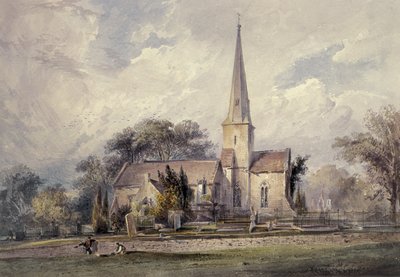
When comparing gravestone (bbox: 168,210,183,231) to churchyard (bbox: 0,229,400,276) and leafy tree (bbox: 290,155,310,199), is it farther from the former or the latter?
leafy tree (bbox: 290,155,310,199)

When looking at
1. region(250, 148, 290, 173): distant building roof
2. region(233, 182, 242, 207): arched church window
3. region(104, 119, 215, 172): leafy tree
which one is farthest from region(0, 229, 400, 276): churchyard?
region(104, 119, 215, 172): leafy tree

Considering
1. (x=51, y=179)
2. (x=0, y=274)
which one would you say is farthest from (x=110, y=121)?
(x=0, y=274)

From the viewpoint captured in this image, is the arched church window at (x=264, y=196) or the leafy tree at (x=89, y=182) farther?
the leafy tree at (x=89, y=182)

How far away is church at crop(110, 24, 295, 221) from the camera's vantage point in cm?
1155

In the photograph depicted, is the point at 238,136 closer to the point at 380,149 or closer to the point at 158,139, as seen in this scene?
the point at 158,139

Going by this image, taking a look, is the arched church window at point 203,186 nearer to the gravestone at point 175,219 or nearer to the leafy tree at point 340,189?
the gravestone at point 175,219

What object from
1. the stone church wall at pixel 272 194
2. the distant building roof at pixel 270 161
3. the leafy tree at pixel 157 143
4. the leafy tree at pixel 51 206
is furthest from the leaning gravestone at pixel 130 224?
the distant building roof at pixel 270 161

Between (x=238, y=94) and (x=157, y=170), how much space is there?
157 cm

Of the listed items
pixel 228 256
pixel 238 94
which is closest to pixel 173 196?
pixel 228 256

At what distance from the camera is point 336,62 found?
1166cm

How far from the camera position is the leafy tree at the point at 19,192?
11945mm

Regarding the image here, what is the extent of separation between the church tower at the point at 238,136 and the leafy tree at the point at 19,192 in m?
2.76

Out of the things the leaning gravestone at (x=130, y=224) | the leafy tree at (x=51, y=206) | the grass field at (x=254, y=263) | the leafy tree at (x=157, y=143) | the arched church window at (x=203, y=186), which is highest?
the leafy tree at (x=157, y=143)

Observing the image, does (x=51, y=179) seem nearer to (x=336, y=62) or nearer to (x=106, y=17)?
(x=106, y=17)
